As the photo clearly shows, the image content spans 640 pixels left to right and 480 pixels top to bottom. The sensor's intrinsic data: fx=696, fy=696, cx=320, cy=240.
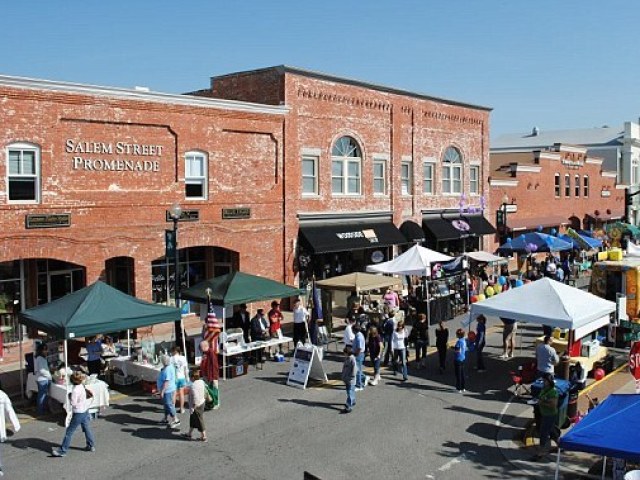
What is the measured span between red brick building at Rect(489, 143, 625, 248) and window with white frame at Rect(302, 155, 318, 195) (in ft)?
52.6

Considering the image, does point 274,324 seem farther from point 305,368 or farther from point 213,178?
point 213,178

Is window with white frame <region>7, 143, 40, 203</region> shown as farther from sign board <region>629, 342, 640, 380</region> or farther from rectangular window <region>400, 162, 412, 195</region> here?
rectangular window <region>400, 162, 412, 195</region>

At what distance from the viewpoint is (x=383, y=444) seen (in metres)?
12.8

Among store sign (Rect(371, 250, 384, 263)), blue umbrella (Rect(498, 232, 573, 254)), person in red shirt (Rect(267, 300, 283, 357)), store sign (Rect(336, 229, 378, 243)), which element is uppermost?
store sign (Rect(336, 229, 378, 243))

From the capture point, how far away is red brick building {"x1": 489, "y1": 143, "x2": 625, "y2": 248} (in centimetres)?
4272

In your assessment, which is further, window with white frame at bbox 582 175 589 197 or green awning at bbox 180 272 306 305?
window with white frame at bbox 582 175 589 197

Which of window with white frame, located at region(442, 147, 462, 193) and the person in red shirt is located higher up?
window with white frame, located at region(442, 147, 462, 193)

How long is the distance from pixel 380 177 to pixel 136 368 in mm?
17811

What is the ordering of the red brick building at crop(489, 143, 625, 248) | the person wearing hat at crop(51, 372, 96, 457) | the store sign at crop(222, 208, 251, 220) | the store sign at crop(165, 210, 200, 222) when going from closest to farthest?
1. the person wearing hat at crop(51, 372, 96, 457)
2. the store sign at crop(165, 210, 200, 222)
3. the store sign at crop(222, 208, 251, 220)
4. the red brick building at crop(489, 143, 625, 248)

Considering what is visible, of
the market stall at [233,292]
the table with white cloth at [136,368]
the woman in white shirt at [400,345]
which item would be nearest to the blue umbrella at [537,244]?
the market stall at [233,292]

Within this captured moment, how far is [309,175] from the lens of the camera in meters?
27.9

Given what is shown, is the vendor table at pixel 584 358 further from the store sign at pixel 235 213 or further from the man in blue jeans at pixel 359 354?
the store sign at pixel 235 213

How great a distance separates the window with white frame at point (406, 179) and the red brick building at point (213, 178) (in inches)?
2.7

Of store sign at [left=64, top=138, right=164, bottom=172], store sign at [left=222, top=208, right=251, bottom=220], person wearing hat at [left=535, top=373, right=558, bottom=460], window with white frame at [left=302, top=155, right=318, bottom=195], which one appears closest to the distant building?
window with white frame at [left=302, top=155, right=318, bottom=195]
